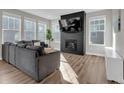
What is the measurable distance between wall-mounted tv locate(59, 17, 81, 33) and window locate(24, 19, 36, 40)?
1937 millimetres

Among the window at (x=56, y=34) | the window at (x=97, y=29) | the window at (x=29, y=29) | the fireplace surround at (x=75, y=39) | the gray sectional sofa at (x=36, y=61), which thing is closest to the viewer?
the gray sectional sofa at (x=36, y=61)

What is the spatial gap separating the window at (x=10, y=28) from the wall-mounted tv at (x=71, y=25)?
8.94 feet

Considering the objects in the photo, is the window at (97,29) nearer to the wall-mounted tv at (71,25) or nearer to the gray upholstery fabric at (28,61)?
the wall-mounted tv at (71,25)

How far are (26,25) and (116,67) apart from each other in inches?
213

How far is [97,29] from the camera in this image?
5.81m

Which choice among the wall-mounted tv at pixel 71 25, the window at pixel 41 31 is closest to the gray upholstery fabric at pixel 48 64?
the wall-mounted tv at pixel 71 25

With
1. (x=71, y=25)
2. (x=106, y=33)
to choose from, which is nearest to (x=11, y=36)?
(x=71, y=25)

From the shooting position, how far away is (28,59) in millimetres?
2686

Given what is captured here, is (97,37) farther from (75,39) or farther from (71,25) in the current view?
(71,25)

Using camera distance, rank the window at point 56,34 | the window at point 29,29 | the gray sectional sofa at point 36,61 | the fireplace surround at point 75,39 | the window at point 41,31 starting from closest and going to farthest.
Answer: the gray sectional sofa at point 36,61 → the fireplace surround at point 75,39 → the window at point 29,29 → the window at point 41,31 → the window at point 56,34

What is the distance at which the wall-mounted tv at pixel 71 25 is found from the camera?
5.82 meters
